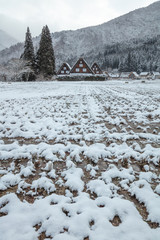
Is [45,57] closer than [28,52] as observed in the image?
No

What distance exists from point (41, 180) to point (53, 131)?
1723mm

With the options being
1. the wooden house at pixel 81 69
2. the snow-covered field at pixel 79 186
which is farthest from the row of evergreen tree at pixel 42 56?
the snow-covered field at pixel 79 186

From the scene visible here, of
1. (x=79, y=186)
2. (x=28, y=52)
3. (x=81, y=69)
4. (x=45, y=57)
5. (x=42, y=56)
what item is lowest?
(x=79, y=186)

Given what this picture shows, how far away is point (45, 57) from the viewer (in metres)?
34.1

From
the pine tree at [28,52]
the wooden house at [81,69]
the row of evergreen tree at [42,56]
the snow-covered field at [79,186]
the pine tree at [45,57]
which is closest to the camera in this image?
the snow-covered field at [79,186]

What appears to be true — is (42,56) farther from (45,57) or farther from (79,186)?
(79,186)

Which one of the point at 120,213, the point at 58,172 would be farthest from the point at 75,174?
the point at 120,213

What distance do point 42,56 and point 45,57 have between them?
0.89 m

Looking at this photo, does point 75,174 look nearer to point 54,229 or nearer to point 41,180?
point 41,180

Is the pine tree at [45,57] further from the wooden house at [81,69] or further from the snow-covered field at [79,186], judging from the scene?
the snow-covered field at [79,186]

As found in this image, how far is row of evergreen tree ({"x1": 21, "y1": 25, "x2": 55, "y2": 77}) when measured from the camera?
33281mm

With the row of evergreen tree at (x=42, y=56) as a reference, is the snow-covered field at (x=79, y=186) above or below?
below

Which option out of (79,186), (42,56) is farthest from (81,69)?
(79,186)

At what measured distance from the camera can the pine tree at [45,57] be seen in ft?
112
